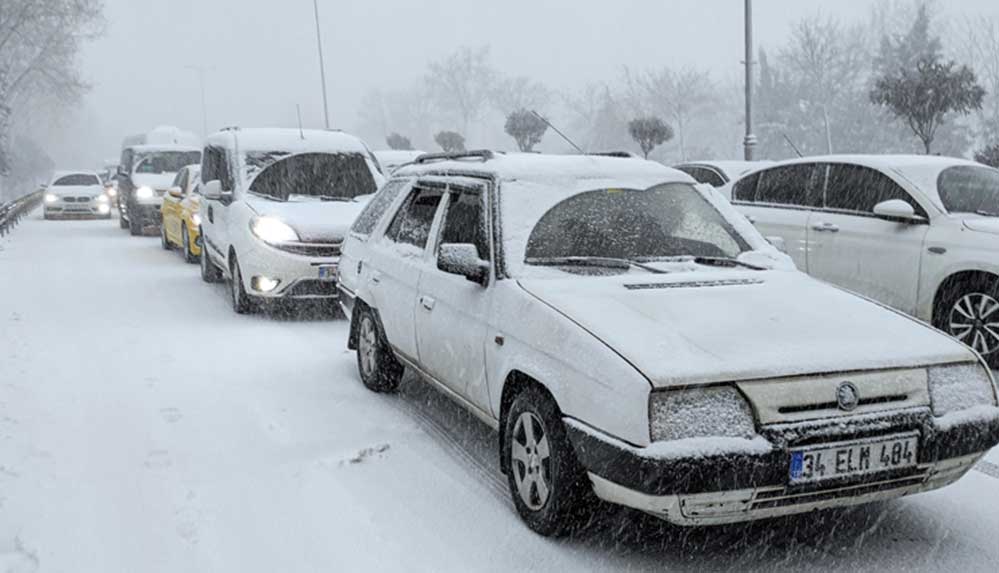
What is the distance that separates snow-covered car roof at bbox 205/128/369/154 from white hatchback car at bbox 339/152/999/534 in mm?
5704

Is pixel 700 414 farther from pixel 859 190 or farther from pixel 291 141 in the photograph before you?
pixel 291 141

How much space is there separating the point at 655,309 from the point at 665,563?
102 centimetres

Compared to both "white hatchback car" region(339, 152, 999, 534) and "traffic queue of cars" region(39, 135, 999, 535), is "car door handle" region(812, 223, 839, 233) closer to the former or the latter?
"traffic queue of cars" region(39, 135, 999, 535)

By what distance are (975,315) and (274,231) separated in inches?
240

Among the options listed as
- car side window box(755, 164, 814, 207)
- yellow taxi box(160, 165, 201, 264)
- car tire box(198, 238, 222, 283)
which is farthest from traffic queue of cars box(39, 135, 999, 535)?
yellow taxi box(160, 165, 201, 264)

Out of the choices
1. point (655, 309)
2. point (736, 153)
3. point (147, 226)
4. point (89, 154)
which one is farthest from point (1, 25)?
point (89, 154)

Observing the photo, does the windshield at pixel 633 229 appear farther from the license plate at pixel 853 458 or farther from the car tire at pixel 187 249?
the car tire at pixel 187 249

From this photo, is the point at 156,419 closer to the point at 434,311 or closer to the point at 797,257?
the point at 434,311

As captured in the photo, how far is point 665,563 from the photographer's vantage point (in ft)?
12.8

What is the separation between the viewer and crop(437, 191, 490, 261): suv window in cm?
490

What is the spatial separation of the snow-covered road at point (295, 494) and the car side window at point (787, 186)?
160 inches

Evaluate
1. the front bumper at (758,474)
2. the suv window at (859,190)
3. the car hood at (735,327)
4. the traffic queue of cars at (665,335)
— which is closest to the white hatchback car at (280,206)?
the traffic queue of cars at (665,335)

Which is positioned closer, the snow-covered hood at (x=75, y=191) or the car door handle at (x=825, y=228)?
the car door handle at (x=825, y=228)

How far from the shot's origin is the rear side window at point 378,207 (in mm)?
6676
